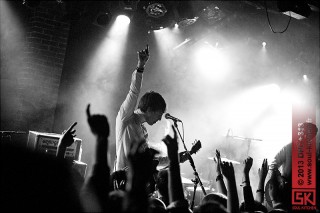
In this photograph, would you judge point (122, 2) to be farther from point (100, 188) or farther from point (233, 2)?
point (100, 188)

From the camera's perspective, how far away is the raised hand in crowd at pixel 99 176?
5.34 feet

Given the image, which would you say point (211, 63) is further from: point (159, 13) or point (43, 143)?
point (43, 143)

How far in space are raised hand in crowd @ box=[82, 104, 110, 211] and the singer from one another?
5.49ft

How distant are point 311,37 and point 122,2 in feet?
18.6

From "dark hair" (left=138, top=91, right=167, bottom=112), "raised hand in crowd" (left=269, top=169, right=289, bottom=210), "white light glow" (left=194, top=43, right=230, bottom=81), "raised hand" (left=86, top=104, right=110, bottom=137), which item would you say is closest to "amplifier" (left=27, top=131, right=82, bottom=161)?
"dark hair" (left=138, top=91, right=167, bottom=112)

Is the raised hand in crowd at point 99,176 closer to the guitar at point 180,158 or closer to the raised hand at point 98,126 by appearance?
the raised hand at point 98,126

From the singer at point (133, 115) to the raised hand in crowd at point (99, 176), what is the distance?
1674 millimetres

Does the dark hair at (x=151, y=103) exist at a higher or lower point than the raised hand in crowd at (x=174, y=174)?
higher

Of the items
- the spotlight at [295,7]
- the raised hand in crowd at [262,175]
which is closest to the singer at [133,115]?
the raised hand in crowd at [262,175]

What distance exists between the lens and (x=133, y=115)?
12.1 ft

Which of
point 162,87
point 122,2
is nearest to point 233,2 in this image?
point 122,2

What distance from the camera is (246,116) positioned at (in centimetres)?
1040

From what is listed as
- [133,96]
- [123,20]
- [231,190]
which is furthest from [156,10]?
[231,190]

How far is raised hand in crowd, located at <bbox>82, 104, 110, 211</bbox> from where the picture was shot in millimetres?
1628
